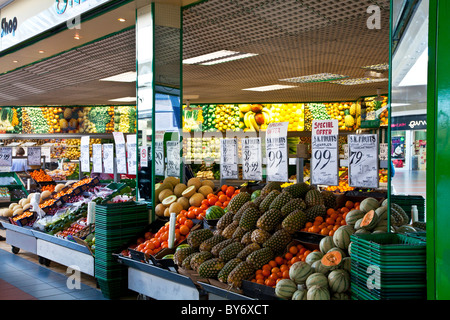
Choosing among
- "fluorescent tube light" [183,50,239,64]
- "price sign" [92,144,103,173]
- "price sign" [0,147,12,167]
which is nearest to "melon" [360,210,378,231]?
"fluorescent tube light" [183,50,239,64]

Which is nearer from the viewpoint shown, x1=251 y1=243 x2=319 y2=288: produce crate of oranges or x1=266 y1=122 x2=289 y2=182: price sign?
x1=251 y1=243 x2=319 y2=288: produce crate of oranges

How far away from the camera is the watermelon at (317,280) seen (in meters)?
2.78

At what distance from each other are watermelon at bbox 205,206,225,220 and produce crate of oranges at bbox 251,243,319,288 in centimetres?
112

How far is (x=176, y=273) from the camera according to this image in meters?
3.85

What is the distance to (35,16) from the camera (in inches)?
273

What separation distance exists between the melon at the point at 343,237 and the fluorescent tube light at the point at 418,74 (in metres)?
1.09

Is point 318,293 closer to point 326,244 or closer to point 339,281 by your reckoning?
point 339,281

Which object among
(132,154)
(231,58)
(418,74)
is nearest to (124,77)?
(231,58)

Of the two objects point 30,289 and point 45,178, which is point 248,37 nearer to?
point 30,289

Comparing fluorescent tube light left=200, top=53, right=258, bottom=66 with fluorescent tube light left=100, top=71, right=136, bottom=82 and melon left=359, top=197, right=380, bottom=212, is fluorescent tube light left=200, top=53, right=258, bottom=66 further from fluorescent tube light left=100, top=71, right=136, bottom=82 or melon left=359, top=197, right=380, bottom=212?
melon left=359, top=197, right=380, bottom=212

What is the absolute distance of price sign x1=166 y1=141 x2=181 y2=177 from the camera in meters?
5.59
